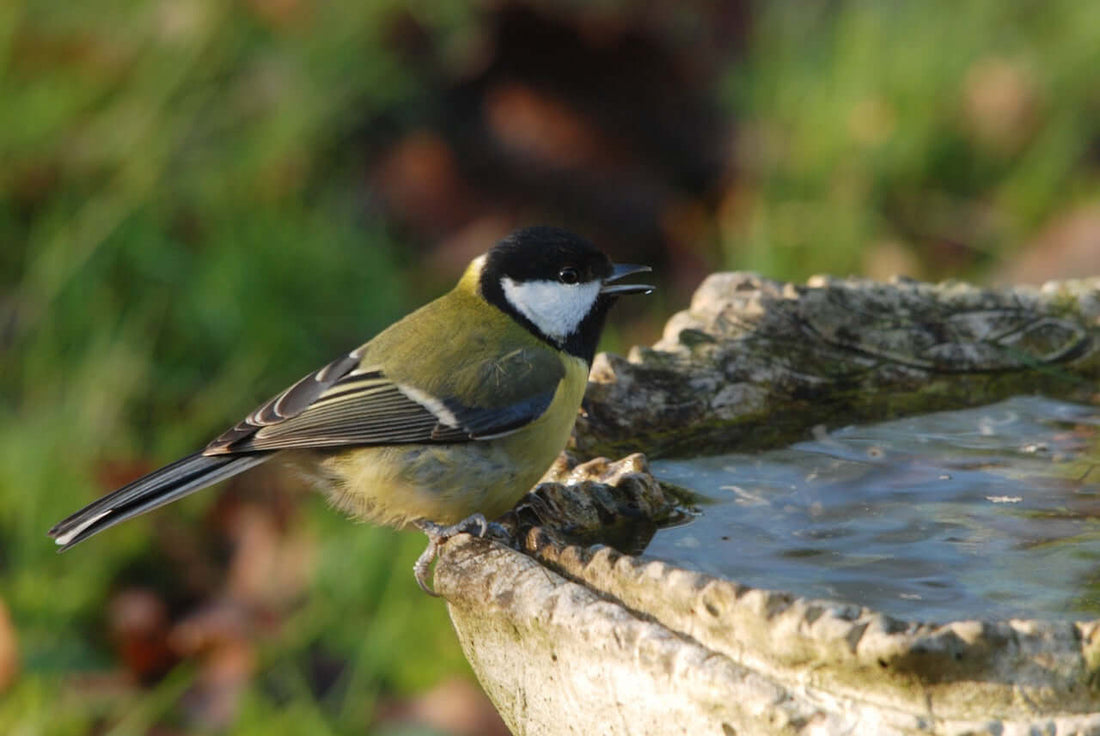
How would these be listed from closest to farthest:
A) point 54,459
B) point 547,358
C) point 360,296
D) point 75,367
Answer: point 547,358 < point 54,459 < point 75,367 < point 360,296

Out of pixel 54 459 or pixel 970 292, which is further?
pixel 54 459

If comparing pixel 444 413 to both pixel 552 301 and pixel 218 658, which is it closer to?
pixel 552 301

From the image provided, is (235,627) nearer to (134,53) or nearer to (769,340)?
(769,340)

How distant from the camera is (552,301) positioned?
2.44m

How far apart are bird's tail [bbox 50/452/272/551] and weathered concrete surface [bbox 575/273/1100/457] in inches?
22.5

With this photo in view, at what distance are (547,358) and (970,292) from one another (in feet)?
2.41

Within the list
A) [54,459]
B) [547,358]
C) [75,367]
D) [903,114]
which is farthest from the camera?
[903,114]

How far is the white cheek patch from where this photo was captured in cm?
242

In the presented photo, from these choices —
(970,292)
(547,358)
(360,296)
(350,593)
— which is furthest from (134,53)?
(970,292)

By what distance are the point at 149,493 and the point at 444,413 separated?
47 centimetres

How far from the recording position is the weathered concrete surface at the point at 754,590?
1.22 m

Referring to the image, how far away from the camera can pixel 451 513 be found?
2.12 meters

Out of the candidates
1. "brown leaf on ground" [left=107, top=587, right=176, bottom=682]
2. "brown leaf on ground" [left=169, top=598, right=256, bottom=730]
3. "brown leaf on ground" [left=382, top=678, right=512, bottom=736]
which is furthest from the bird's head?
"brown leaf on ground" [left=107, top=587, right=176, bottom=682]

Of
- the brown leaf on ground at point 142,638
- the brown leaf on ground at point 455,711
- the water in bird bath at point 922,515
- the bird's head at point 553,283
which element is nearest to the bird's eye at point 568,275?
the bird's head at point 553,283
